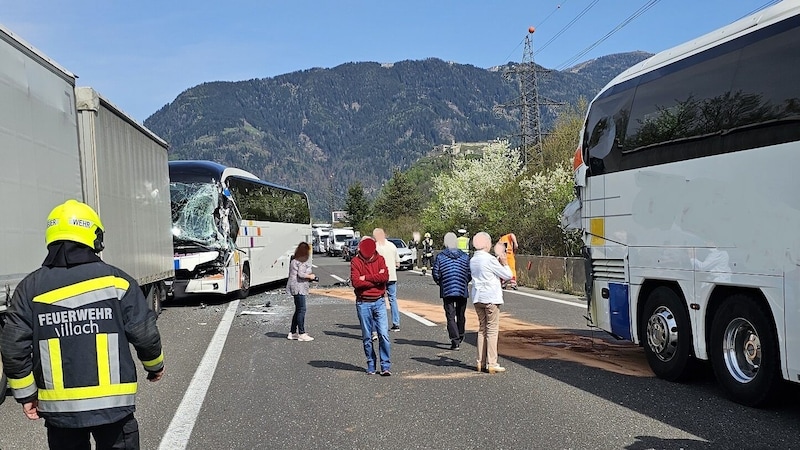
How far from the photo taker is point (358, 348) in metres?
11.3

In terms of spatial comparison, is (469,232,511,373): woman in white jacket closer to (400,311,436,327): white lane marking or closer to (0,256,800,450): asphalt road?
(0,256,800,450): asphalt road

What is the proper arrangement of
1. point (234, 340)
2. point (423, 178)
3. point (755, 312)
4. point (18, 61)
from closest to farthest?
point (755, 312)
point (18, 61)
point (234, 340)
point (423, 178)

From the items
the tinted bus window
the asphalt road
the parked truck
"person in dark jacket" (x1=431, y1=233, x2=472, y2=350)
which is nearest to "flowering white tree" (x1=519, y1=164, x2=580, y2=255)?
the tinted bus window

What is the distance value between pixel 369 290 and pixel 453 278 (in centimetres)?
185

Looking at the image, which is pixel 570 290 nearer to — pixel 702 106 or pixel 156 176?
pixel 156 176

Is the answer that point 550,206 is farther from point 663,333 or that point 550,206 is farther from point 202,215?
point 663,333

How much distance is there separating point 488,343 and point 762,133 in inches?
154

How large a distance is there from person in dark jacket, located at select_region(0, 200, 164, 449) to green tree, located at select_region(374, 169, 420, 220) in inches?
2976

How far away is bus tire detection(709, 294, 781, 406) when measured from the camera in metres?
6.62

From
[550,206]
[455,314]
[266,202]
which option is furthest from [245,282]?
[550,206]

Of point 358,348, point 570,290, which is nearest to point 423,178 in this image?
point 570,290

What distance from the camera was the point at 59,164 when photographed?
9.22 meters

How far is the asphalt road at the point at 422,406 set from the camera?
6121mm

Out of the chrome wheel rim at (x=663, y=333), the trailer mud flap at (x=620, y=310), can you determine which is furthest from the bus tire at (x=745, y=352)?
the trailer mud flap at (x=620, y=310)
